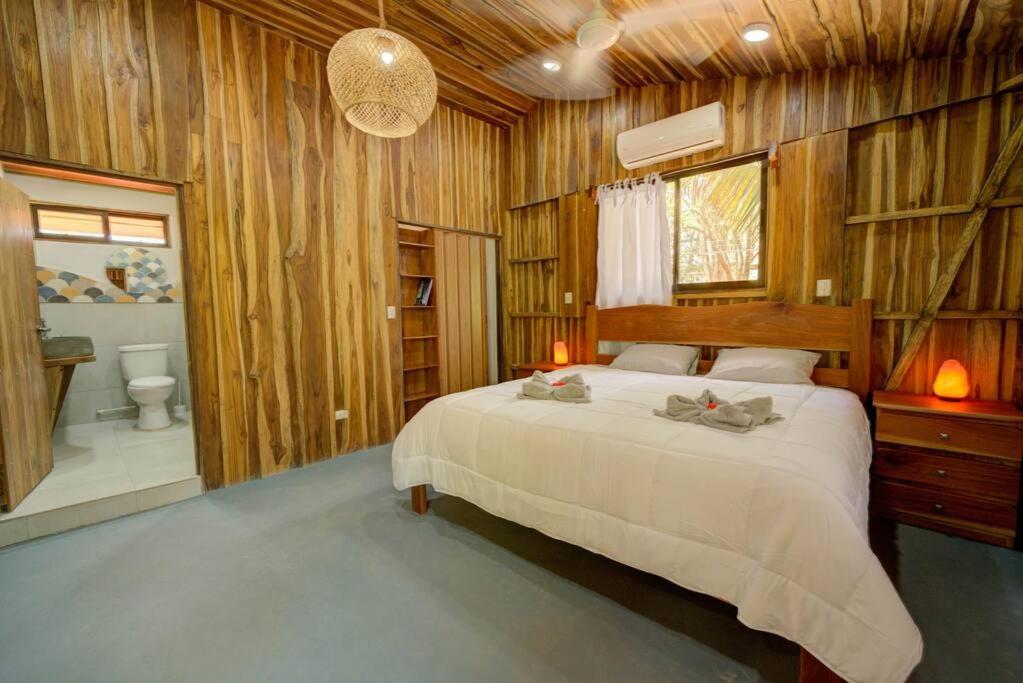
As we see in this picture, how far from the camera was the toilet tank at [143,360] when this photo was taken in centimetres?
408

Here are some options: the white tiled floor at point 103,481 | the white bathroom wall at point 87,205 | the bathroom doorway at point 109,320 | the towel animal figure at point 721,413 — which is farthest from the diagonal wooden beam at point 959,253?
the white bathroom wall at point 87,205

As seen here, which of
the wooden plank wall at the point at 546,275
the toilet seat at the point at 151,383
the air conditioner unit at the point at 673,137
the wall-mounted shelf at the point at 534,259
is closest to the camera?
the air conditioner unit at the point at 673,137

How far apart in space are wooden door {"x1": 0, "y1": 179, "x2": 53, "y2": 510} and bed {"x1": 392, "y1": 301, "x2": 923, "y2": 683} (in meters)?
2.04

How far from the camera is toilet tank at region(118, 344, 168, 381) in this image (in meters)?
4.08

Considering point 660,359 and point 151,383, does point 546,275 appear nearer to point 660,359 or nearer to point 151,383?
point 660,359

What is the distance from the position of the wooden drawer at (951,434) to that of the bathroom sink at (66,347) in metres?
5.34

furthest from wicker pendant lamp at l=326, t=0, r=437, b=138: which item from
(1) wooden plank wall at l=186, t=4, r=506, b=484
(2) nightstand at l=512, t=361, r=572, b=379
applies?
(2) nightstand at l=512, t=361, r=572, b=379

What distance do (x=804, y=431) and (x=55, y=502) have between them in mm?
3715

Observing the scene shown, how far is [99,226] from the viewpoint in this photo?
4.11m

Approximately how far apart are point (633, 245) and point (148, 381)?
445 cm

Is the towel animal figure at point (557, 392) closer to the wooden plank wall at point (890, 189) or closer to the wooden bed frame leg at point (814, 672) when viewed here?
the wooden bed frame leg at point (814, 672)

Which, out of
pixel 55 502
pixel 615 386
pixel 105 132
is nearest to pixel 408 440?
pixel 615 386

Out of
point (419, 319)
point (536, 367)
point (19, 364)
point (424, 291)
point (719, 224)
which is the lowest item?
point (536, 367)

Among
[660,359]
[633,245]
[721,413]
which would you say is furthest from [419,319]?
[721,413]
